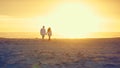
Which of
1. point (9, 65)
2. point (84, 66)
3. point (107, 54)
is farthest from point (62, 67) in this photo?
point (107, 54)

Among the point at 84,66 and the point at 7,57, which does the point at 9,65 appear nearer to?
the point at 7,57

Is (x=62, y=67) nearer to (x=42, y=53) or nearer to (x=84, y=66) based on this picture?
(x=84, y=66)

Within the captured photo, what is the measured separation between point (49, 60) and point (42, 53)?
95.0 inches

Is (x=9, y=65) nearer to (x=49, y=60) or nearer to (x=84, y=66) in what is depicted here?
(x=49, y=60)

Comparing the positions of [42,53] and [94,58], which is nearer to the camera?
[94,58]

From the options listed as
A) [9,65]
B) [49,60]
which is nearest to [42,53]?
[49,60]

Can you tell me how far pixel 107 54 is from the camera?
20766 mm

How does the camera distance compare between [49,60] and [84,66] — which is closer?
[84,66]

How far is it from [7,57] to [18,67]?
239 centimetres

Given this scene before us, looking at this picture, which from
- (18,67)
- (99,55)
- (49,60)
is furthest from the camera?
(99,55)

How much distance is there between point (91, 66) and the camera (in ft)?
55.2

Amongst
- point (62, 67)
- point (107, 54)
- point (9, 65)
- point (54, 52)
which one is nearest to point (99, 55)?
point (107, 54)

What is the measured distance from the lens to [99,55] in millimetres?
20203

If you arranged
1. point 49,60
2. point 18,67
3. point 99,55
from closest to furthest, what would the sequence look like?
point 18,67, point 49,60, point 99,55
